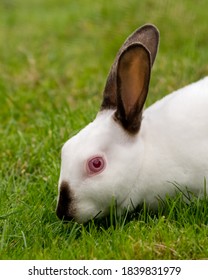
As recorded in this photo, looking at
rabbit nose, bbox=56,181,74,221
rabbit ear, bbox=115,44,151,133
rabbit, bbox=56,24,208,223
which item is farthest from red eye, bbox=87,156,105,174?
rabbit ear, bbox=115,44,151,133

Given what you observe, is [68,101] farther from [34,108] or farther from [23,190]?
[23,190]

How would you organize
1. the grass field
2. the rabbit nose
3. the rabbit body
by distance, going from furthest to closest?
the rabbit body < the rabbit nose < the grass field

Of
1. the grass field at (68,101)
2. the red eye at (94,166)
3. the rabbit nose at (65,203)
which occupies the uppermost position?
the red eye at (94,166)

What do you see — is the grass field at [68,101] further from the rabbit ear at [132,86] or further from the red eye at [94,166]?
the rabbit ear at [132,86]

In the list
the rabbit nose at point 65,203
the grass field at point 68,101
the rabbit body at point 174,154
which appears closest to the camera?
the grass field at point 68,101

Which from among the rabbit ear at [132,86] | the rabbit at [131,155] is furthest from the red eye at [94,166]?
the rabbit ear at [132,86]

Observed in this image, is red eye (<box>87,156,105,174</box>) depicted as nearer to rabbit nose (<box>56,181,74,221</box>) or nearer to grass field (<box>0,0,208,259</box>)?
rabbit nose (<box>56,181,74,221</box>)

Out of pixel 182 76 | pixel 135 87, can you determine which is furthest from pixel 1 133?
pixel 135 87
